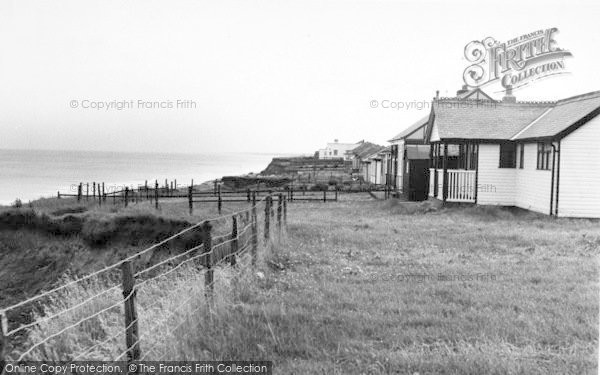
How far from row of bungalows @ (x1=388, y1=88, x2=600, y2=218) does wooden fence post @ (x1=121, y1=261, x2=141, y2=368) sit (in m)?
15.5

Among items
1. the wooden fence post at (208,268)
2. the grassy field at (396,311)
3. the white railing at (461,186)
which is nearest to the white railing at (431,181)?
the white railing at (461,186)

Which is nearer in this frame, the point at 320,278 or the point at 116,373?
the point at 116,373

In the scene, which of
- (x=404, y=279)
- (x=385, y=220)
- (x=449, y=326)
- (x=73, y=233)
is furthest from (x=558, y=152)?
(x=73, y=233)

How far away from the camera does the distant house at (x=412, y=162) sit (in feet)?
80.8

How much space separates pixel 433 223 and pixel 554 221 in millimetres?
3778

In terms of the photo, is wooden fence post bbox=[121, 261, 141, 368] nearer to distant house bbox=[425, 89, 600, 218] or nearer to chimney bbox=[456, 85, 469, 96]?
distant house bbox=[425, 89, 600, 218]

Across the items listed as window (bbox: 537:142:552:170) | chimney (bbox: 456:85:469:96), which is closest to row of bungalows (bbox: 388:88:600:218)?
window (bbox: 537:142:552:170)

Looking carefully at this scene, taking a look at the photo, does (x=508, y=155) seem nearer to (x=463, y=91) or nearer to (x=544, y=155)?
(x=544, y=155)

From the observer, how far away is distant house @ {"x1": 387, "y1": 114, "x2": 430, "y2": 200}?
24.6m

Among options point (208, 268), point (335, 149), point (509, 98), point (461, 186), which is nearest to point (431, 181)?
point (461, 186)

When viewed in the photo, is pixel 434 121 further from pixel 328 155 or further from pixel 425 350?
pixel 328 155

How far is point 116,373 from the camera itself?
14.8ft

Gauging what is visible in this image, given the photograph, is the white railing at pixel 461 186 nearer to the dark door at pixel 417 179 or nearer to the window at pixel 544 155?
the window at pixel 544 155

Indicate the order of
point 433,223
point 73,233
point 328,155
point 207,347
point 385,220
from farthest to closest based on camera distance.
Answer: point 328,155 → point 73,233 → point 385,220 → point 433,223 → point 207,347
